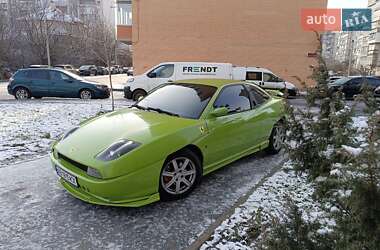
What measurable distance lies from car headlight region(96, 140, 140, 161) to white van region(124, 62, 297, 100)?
32.7 feet

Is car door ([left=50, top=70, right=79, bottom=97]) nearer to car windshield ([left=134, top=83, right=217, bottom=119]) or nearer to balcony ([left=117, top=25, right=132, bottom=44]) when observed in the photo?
car windshield ([left=134, top=83, right=217, bottom=119])

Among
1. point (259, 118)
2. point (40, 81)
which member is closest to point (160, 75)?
point (40, 81)

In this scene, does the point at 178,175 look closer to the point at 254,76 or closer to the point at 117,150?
the point at 117,150

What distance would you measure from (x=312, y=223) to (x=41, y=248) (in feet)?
7.54

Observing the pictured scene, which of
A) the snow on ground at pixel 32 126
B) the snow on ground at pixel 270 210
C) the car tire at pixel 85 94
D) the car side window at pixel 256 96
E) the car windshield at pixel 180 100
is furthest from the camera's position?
the car tire at pixel 85 94

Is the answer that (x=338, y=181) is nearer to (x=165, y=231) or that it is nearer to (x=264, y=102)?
(x=165, y=231)

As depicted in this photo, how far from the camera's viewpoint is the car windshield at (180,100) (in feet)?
13.9

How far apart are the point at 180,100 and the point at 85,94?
35.5ft

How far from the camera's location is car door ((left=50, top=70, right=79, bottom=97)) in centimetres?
1386

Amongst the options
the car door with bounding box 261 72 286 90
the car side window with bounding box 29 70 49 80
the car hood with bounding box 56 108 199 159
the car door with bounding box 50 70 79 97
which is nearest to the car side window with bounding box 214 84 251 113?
the car hood with bounding box 56 108 199 159

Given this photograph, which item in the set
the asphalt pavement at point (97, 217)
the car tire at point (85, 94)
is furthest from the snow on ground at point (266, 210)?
the car tire at point (85, 94)

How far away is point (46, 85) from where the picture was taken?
13.8 metres

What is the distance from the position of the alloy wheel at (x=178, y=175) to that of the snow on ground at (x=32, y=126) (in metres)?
2.95

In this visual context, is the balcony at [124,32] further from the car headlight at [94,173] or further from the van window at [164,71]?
the car headlight at [94,173]
